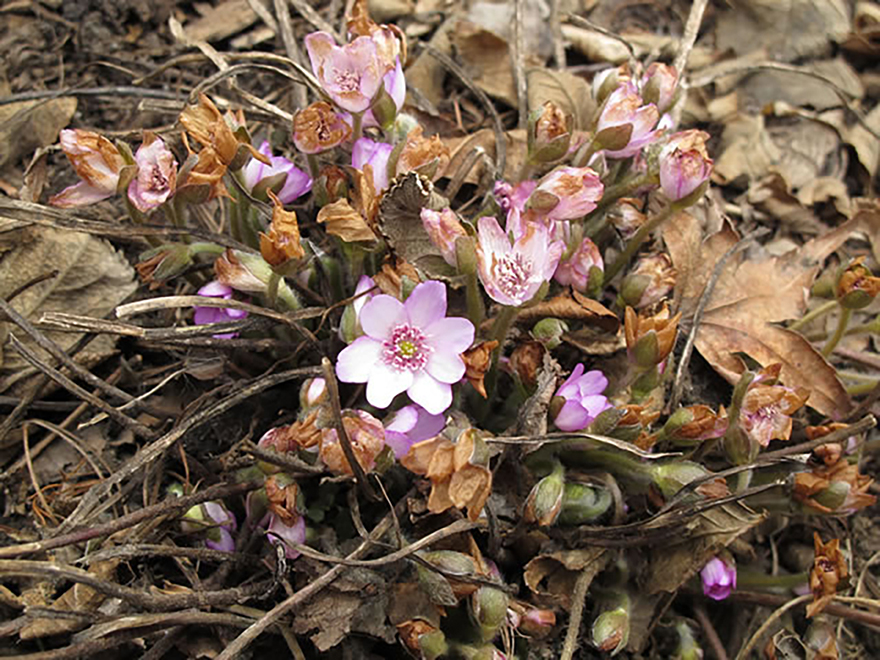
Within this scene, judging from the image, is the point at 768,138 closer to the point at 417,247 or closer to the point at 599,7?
the point at 599,7

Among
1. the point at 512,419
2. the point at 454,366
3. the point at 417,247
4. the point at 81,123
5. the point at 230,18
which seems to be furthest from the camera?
the point at 230,18

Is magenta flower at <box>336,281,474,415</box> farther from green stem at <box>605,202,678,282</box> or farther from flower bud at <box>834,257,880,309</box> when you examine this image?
flower bud at <box>834,257,880,309</box>

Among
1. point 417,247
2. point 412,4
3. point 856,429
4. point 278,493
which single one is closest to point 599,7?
point 412,4

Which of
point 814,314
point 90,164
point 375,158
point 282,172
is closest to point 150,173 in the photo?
point 90,164

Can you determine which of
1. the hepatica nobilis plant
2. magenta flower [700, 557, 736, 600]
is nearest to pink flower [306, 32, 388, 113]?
the hepatica nobilis plant

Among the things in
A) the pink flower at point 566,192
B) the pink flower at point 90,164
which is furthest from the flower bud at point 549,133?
Answer: the pink flower at point 90,164

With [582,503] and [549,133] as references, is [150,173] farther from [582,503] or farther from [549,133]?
[582,503]
